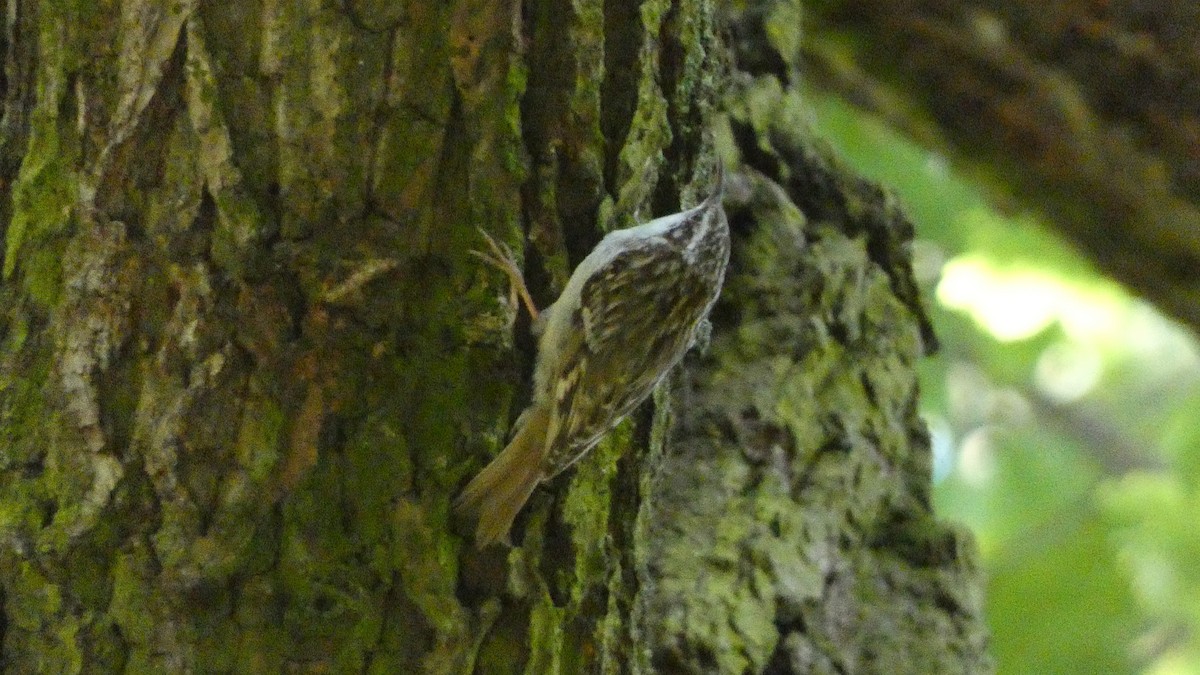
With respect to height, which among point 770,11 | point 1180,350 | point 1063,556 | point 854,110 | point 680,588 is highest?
point 770,11

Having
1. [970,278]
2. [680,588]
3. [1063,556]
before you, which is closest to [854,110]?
[970,278]

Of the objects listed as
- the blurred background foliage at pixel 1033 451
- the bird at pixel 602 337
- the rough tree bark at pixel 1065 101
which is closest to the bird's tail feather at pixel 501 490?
the bird at pixel 602 337

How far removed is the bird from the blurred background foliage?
3.13ft

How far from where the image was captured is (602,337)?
195 centimetres

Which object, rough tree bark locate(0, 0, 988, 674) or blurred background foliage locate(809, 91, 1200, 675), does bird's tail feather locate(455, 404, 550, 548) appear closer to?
rough tree bark locate(0, 0, 988, 674)

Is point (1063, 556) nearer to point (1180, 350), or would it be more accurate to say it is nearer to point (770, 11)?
point (770, 11)

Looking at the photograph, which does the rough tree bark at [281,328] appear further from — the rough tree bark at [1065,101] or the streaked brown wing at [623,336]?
the rough tree bark at [1065,101]

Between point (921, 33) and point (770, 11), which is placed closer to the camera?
point (770, 11)

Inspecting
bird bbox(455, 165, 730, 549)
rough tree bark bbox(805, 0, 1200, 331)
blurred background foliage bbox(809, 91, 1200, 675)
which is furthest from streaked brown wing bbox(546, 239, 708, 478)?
rough tree bark bbox(805, 0, 1200, 331)

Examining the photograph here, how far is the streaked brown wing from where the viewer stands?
1.70 metres

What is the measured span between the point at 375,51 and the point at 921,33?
2128 millimetres

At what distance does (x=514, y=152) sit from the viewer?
61.4 inches

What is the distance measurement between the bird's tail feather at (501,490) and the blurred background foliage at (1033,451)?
4.97 feet

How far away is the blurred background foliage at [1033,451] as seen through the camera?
299cm
